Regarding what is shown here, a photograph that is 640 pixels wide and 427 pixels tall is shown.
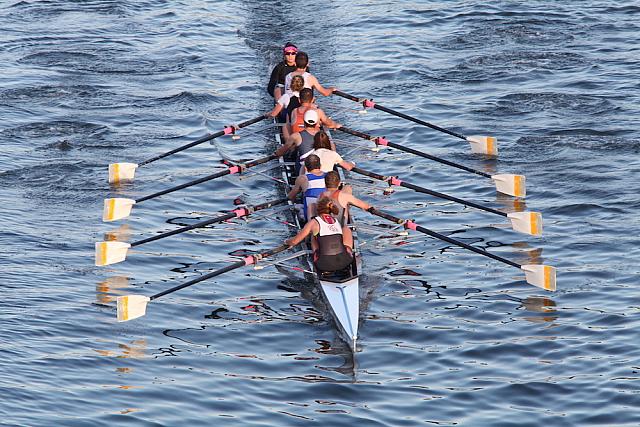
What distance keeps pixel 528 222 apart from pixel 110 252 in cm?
763

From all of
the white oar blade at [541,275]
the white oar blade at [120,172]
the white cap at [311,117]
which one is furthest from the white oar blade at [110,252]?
the white oar blade at [541,275]

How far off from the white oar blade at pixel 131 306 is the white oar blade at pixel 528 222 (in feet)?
23.7

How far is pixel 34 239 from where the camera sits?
2258 cm

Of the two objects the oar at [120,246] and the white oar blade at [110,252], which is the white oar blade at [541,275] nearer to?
the oar at [120,246]

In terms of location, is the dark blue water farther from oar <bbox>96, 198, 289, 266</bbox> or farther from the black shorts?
the black shorts

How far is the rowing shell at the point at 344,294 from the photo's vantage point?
1811cm

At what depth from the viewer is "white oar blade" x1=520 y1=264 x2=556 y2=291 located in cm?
1970

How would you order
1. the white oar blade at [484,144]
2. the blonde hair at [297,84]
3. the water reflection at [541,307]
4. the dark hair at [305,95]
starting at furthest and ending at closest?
the white oar blade at [484,144] < the blonde hair at [297,84] < the dark hair at [305,95] < the water reflection at [541,307]

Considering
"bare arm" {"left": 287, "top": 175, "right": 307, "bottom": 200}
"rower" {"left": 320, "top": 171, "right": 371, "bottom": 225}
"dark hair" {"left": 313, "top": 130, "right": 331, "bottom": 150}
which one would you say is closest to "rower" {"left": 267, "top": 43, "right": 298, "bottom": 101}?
"dark hair" {"left": 313, "top": 130, "right": 331, "bottom": 150}

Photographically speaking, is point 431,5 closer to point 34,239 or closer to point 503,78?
point 503,78

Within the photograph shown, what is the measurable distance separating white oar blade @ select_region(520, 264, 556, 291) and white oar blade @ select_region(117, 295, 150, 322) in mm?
6363

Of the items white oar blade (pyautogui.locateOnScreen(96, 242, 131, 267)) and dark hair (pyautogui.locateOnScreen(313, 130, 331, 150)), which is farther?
dark hair (pyautogui.locateOnScreen(313, 130, 331, 150))

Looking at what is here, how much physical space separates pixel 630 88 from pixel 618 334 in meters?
14.5

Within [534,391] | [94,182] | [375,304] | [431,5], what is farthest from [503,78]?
[534,391]
